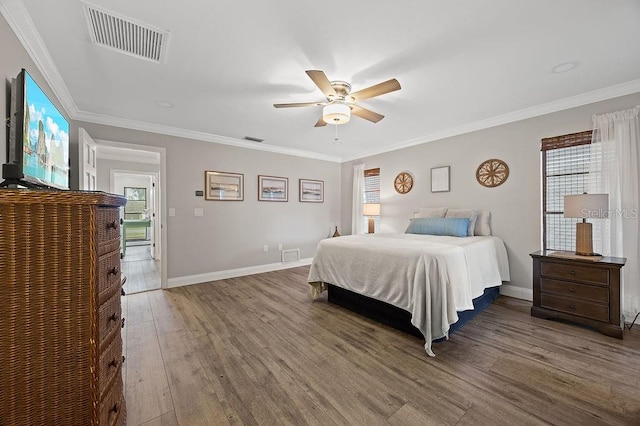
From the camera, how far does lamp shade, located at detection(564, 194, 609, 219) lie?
2.46 metres

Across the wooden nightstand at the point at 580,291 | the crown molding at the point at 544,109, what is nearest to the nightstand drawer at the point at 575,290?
the wooden nightstand at the point at 580,291

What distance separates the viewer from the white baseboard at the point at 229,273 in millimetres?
4027

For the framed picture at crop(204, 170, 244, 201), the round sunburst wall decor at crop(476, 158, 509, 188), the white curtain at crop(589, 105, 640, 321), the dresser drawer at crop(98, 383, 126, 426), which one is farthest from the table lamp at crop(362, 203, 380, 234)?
the dresser drawer at crop(98, 383, 126, 426)

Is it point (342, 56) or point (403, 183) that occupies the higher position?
point (342, 56)

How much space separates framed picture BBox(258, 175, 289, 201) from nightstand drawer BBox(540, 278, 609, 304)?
4.17m

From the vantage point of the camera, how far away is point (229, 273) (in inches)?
177

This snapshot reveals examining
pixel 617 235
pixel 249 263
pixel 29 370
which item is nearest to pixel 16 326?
pixel 29 370

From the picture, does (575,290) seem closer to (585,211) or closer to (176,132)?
(585,211)

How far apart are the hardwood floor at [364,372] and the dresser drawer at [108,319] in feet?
2.47

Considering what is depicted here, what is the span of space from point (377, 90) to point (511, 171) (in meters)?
2.48

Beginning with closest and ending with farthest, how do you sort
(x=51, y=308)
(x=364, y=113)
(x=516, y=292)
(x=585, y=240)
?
(x=51, y=308) < (x=585, y=240) < (x=364, y=113) < (x=516, y=292)

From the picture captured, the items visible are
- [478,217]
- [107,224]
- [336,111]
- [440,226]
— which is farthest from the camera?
[478,217]

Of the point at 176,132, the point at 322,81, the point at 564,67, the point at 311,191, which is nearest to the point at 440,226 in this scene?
the point at 564,67

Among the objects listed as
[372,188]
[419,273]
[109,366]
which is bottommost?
[109,366]
